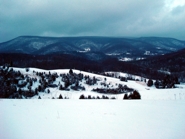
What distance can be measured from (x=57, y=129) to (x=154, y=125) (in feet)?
14.7

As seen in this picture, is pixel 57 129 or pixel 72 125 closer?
pixel 57 129

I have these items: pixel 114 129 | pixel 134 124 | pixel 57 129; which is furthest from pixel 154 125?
pixel 57 129

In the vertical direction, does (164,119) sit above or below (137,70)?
below

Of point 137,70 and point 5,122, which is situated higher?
point 137,70

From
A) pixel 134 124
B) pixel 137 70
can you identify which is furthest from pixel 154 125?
pixel 137 70

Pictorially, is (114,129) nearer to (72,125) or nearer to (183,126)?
(72,125)

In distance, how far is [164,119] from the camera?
8.38 m

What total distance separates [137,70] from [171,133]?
181380 mm

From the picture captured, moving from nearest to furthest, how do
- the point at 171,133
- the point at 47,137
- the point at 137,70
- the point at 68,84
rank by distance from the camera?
the point at 47,137 < the point at 171,133 < the point at 68,84 < the point at 137,70

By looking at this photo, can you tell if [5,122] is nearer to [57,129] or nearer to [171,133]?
[57,129]

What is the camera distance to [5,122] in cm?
729

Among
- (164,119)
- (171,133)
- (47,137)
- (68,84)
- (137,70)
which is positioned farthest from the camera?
(137,70)

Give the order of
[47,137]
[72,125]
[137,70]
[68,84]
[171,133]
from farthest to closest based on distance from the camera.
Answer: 1. [137,70]
2. [68,84]
3. [72,125]
4. [171,133]
5. [47,137]

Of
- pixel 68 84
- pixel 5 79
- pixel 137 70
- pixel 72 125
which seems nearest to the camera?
pixel 72 125
